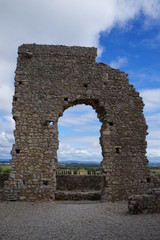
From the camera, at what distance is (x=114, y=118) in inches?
469

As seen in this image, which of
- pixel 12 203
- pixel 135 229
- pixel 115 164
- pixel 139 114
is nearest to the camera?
pixel 135 229

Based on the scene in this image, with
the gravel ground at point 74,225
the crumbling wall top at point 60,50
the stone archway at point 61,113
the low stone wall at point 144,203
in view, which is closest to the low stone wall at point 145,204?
the low stone wall at point 144,203

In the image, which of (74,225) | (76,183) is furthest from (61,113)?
(76,183)

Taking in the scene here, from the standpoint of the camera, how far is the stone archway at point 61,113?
1073 cm

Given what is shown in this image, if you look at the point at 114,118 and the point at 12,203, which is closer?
the point at 12,203

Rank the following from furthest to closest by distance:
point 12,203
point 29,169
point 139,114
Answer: point 139,114
point 29,169
point 12,203

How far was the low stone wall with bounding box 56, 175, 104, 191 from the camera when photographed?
16500 mm

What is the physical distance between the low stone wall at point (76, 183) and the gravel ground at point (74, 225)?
7676 millimetres

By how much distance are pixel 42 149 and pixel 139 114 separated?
4.98 metres

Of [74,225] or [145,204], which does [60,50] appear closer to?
[145,204]

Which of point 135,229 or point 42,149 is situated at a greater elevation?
point 42,149

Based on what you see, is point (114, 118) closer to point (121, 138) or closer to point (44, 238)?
point (121, 138)

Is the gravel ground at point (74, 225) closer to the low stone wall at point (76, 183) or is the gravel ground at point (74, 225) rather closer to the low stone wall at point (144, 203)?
the low stone wall at point (144, 203)

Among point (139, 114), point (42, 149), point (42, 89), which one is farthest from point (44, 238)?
point (139, 114)
